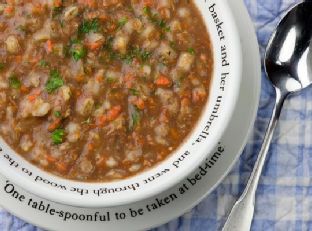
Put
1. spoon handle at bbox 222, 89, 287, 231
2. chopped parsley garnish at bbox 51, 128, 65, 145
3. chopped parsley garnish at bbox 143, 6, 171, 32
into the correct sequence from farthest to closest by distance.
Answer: spoon handle at bbox 222, 89, 287, 231
chopped parsley garnish at bbox 143, 6, 171, 32
chopped parsley garnish at bbox 51, 128, 65, 145

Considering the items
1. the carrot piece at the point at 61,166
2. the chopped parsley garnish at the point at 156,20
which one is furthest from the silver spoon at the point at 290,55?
the carrot piece at the point at 61,166

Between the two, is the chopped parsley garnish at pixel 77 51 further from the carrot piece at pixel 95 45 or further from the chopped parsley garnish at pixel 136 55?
the chopped parsley garnish at pixel 136 55

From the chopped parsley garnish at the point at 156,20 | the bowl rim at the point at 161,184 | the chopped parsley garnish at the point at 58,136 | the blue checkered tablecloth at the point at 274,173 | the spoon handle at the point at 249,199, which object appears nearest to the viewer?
the bowl rim at the point at 161,184

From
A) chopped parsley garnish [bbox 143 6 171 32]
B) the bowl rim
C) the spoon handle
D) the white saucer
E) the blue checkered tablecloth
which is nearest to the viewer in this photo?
the bowl rim

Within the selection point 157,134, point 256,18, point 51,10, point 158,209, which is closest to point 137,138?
point 157,134

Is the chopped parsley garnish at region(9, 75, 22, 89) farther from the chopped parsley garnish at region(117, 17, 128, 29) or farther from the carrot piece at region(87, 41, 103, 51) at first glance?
the chopped parsley garnish at region(117, 17, 128, 29)

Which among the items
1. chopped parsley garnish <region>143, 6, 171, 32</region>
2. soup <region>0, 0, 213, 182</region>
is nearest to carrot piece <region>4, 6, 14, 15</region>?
soup <region>0, 0, 213, 182</region>

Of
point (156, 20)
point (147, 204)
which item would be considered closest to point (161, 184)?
point (147, 204)

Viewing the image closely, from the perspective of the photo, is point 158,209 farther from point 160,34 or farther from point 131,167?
point 160,34
